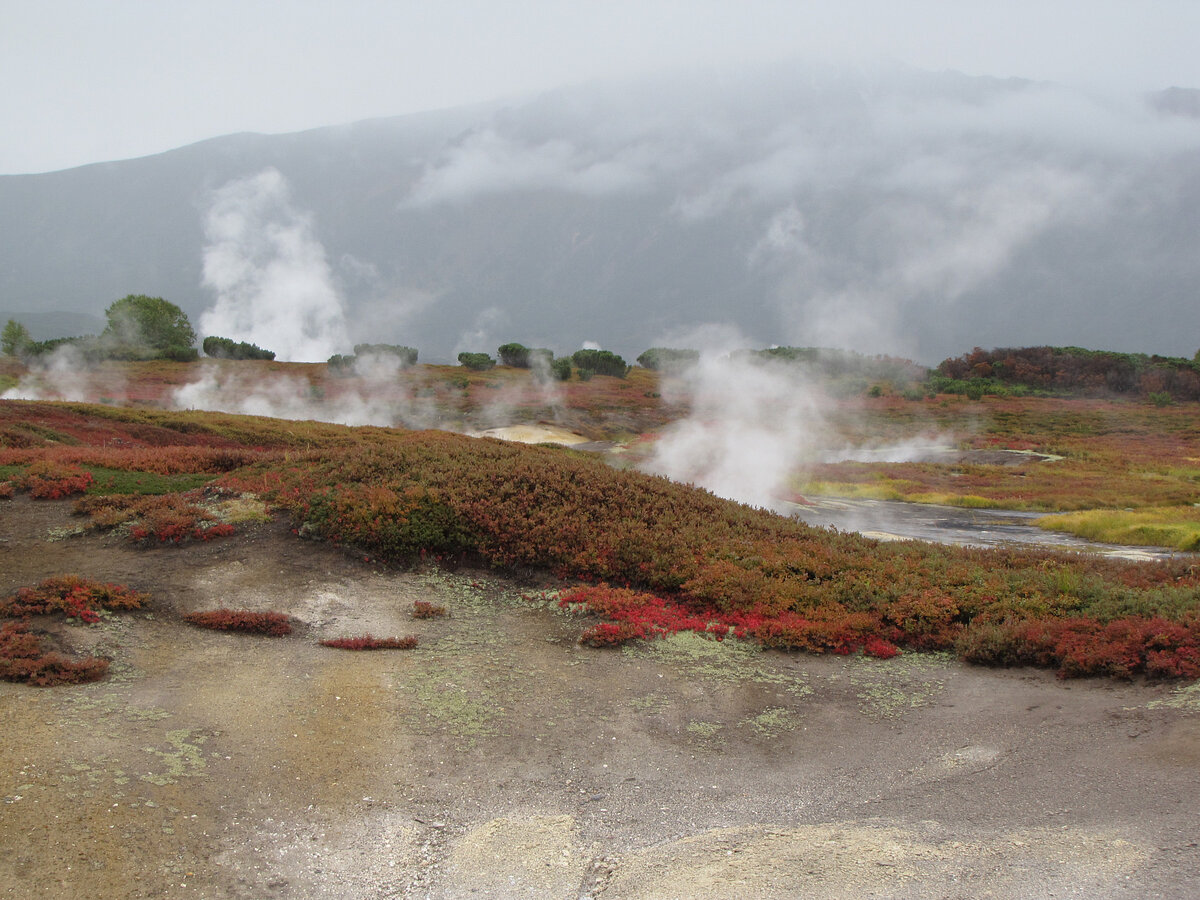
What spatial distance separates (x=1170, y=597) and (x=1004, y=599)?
2187mm

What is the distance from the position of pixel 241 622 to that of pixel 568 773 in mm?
5499

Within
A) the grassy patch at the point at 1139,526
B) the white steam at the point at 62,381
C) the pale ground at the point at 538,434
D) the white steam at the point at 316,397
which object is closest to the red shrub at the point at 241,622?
the grassy patch at the point at 1139,526

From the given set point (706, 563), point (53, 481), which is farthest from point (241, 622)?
point (53, 481)

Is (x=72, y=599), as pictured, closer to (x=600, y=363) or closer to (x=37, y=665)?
(x=37, y=665)

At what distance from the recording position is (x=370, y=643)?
10.9 metres

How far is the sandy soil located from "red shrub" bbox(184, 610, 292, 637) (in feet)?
0.87

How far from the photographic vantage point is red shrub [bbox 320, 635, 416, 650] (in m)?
10.9

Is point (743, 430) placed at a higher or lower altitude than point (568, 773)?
higher

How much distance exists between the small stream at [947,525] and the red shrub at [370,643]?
51.8 ft

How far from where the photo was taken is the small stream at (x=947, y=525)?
84.1 feet

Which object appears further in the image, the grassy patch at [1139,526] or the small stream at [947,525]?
the grassy patch at [1139,526]

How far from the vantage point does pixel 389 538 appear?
14.2m

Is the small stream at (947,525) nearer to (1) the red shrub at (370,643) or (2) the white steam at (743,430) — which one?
(2) the white steam at (743,430)

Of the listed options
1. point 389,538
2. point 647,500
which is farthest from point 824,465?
point 389,538
